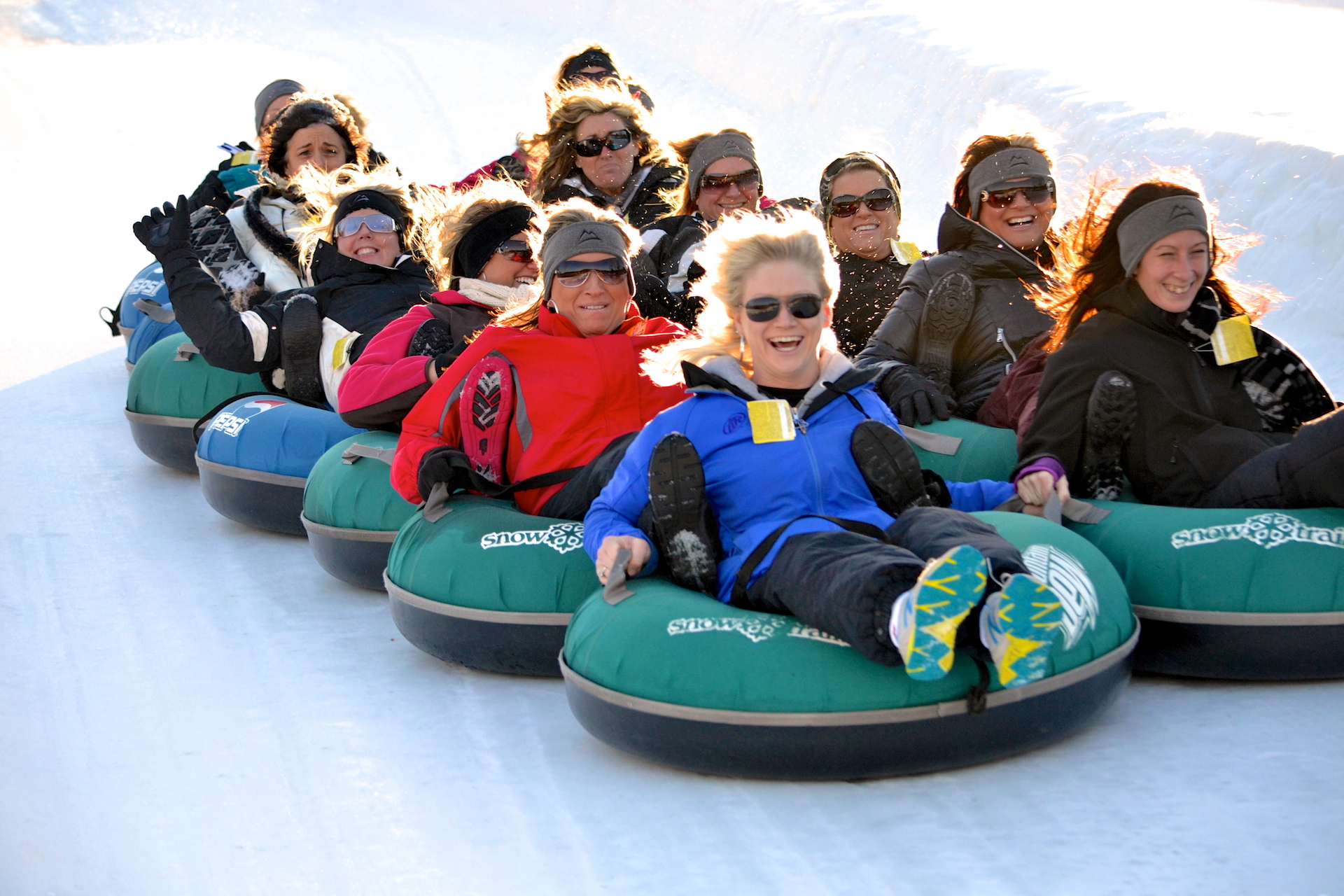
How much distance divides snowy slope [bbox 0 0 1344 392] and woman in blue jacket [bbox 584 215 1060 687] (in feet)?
6.20

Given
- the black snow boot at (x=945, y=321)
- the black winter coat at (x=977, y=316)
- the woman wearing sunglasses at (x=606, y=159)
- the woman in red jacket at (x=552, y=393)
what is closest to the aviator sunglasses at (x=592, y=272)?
the woman in red jacket at (x=552, y=393)

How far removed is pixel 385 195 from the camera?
5074mm

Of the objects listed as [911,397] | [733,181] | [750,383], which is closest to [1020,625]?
[750,383]

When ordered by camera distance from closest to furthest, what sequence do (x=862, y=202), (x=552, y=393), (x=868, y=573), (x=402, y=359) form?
(x=868, y=573), (x=552, y=393), (x=402, y=359), (x=862, y=202)

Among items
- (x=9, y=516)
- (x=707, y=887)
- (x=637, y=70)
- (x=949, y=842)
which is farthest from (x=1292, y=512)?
(x=637, y=70)

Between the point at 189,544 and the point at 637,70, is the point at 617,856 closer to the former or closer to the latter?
the point at 189,544

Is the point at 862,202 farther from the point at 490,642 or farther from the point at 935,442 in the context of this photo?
the point at 490,642

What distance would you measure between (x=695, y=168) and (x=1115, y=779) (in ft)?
9.50

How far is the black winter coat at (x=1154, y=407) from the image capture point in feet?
11.3

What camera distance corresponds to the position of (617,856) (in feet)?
8.46

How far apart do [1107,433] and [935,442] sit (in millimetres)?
585

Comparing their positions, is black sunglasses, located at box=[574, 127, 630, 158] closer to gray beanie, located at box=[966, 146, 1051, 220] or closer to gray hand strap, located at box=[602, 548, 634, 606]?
gray beanie, located at box=[966, 146, 1051, 220]

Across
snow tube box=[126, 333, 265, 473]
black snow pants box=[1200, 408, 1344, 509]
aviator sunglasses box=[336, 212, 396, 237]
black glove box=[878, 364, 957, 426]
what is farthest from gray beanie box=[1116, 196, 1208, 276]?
snow tube box=[126, 333, 265, 473]

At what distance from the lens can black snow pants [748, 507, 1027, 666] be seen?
2596mm
